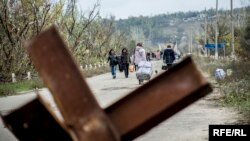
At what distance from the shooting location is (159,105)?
1827mm

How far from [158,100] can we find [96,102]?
8.2 inches

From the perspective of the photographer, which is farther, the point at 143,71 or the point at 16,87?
the point at 16,87

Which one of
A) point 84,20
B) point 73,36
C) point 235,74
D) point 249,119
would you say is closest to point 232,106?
point 249,119

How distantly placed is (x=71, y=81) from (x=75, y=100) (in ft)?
0.22

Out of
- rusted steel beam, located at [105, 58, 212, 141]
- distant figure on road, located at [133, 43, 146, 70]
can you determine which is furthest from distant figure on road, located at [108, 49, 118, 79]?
rusted steel beam, located at [105, 58, 212, 141]

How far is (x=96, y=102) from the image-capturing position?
1.82 meters

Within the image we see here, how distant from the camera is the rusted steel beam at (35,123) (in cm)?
193

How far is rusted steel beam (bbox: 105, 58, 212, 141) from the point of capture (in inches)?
71.0

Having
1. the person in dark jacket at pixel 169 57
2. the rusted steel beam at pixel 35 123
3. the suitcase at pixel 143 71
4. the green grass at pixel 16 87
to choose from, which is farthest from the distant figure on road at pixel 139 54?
the rusted steel beam at pixel 35 123

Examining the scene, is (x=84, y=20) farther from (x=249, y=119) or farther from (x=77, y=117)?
(x=77, y=117)

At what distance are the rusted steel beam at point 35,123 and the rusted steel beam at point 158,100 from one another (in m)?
0.22
